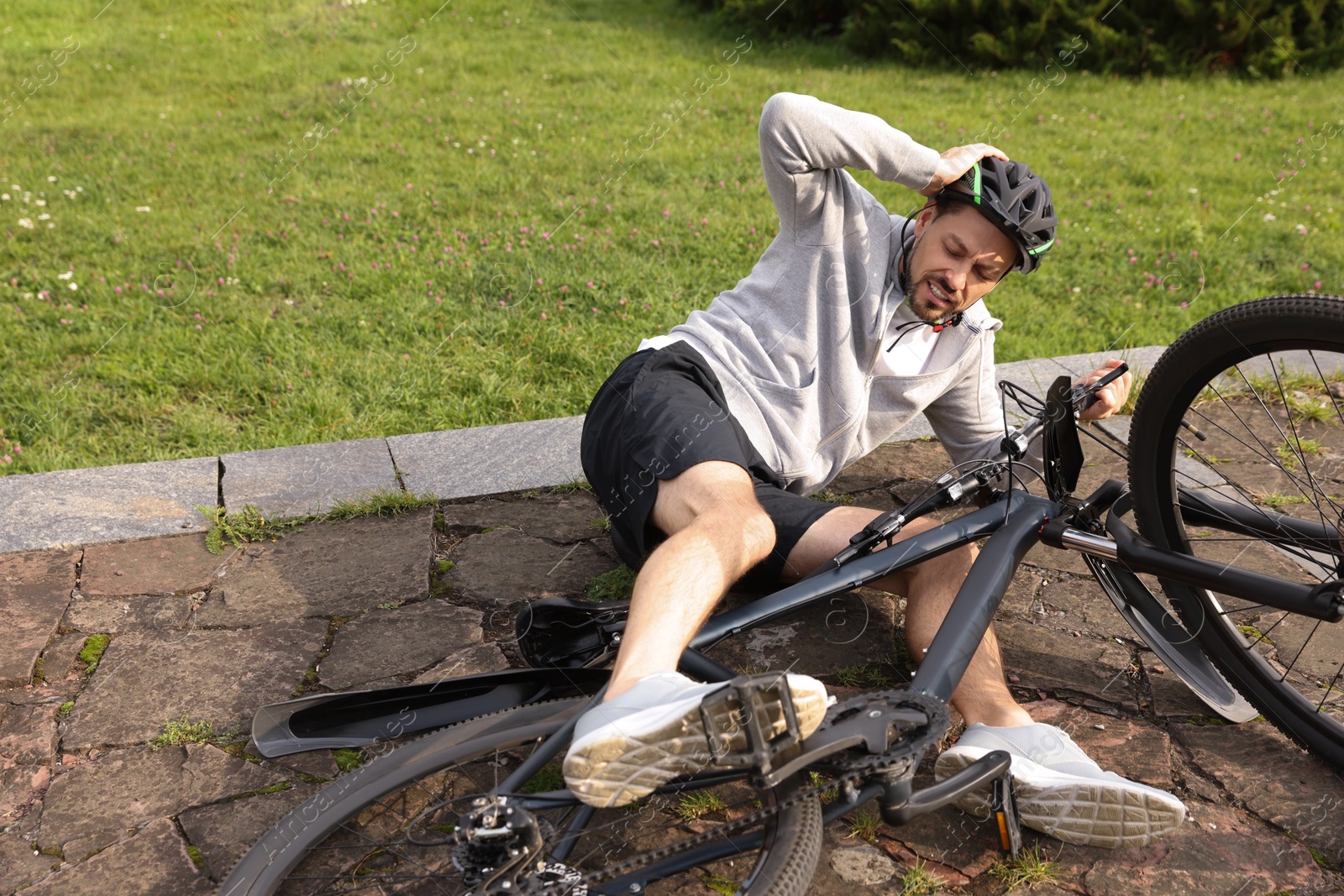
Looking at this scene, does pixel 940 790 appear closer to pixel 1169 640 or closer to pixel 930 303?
pixel 1169 640

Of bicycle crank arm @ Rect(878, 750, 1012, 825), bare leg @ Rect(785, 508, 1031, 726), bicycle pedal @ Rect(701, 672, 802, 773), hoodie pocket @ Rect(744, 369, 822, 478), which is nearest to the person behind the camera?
bicycle pedal @ Rect(701, 672, 802, 773)

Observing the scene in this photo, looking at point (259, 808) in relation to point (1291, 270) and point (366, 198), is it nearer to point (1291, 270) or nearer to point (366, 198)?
point (366, 198)

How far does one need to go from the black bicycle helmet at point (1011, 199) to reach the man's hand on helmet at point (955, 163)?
0.05ft

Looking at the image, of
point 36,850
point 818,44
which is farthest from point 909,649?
point 818,44

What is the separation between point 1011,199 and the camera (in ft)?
7.46

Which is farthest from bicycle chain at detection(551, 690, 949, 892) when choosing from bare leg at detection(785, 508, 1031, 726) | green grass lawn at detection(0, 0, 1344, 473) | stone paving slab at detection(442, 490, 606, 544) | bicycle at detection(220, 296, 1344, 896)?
green grass lawn at detection(0, 0, 1344, 473)

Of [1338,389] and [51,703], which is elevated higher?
[1338,389]

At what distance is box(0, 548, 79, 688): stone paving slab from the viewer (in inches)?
95.5

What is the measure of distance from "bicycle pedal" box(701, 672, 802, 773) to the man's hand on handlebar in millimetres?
1125

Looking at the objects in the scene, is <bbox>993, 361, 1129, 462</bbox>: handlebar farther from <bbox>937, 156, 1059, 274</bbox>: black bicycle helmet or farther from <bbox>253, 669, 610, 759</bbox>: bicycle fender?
<bbox>253, 669, 610, 759</bbox>: bicycle fender

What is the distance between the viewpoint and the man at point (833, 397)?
1.89 metres

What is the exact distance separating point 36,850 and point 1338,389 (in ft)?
13.6

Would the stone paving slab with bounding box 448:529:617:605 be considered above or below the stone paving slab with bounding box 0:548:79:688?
above

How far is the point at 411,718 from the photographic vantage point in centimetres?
215
